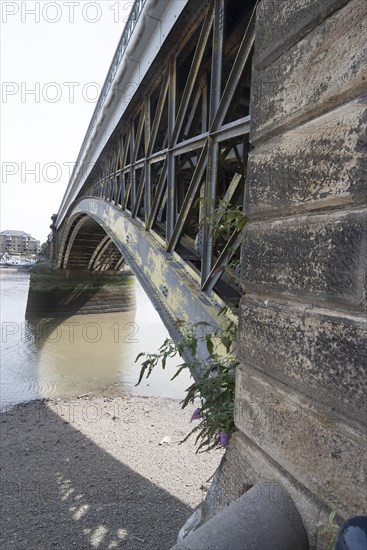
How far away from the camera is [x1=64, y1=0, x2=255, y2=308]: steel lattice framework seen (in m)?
2.70

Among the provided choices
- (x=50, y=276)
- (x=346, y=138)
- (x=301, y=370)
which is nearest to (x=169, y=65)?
(x=346, y=138)

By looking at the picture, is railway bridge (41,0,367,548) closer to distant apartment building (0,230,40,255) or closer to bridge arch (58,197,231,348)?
bridge arch (58,197,231,348)

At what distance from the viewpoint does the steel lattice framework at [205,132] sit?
106 inches

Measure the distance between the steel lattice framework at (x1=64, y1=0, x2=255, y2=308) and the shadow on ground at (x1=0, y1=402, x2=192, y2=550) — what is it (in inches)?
107

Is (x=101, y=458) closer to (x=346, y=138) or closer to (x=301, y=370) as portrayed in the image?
(x=301, y=370)

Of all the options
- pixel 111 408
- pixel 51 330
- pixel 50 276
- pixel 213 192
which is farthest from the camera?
pixel 50 276

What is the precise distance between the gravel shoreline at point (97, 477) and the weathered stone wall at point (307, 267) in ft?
7.99

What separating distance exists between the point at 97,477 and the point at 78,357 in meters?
7.39

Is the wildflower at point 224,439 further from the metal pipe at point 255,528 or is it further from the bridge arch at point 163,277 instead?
the bridge arch at point 163,277

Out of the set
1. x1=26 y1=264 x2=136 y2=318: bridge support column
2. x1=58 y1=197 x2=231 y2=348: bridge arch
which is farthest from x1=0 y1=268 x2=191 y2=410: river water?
x1=58 y1=197 x2=231 y2=348: bridge arch

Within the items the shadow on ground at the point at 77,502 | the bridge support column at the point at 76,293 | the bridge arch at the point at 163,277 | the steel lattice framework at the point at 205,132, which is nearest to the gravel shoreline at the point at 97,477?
the shadow on ground at the point at 77,502

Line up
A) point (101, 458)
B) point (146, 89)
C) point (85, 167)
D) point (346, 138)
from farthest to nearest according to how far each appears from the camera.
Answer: point (85, 167) → point (101, 458) → point (146, 89) → point (346, 138)

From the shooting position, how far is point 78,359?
11.4 m

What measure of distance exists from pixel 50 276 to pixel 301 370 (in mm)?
19381
